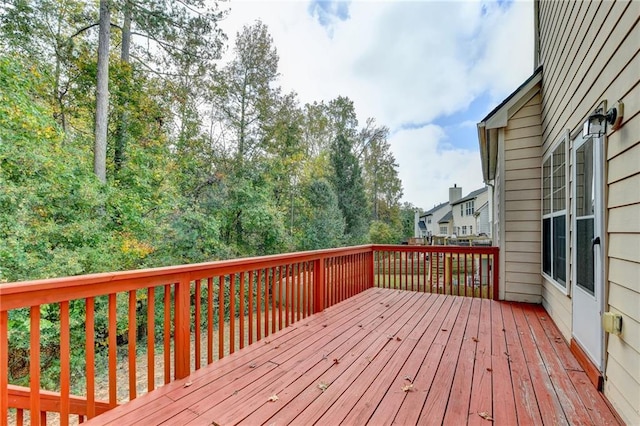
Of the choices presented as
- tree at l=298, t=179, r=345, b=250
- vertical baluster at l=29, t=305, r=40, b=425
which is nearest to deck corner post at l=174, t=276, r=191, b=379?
vertical baluster at l=29, t=305, r=40, b=425

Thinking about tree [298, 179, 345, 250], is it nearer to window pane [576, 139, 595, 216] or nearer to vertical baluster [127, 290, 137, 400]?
window pane [576, 139, 595, 216]

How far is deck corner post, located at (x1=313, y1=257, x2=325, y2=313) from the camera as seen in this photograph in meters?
4.05

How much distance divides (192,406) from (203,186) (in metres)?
8.77

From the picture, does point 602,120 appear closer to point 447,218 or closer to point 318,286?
point 318,286

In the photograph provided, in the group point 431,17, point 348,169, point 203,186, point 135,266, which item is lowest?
point 135,266

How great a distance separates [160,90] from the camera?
8969 mm

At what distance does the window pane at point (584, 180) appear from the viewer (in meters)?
2.36

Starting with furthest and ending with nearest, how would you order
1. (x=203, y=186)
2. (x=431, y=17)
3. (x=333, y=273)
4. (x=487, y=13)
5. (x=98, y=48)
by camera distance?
(x=203, y=186), (x=98, y=48), (x=431, y=17), (x=487, y=13), (x=333, y=273)

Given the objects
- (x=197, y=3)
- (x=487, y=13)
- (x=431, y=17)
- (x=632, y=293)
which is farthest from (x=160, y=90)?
(x=632, y=293)

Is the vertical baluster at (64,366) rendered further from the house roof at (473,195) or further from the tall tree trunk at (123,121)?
the house roof at (473,195)

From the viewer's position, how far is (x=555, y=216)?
3449mm

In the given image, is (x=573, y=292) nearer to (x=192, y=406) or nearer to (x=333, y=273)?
(x=333, y=273)

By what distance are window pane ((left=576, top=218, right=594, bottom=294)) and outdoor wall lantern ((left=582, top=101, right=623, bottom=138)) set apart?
0.73m

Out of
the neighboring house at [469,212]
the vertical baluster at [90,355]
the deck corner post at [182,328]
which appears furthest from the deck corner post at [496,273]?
the neighboring house at [469,212]
